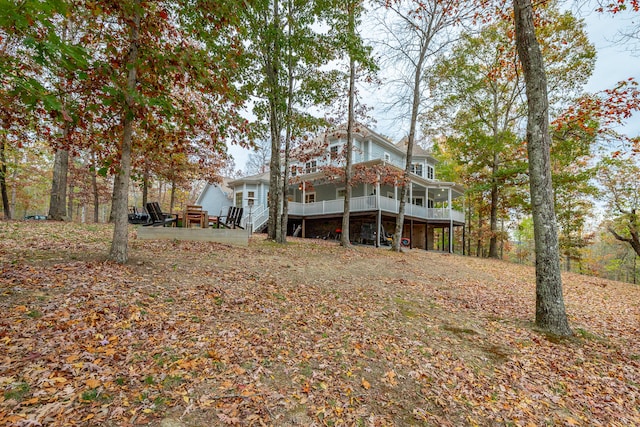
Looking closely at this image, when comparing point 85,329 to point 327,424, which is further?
point 85,329

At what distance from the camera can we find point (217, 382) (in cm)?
261

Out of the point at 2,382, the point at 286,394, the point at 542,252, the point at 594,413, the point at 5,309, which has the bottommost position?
the point at 594,413

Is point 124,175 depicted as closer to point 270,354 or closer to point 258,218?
point 270,354

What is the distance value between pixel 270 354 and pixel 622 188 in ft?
75.8

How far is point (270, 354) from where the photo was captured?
3.16m

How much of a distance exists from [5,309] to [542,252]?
730 cm

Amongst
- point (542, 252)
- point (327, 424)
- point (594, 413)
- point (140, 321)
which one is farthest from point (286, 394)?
point (542, 252)

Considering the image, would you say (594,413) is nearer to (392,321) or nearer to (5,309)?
(392,321)

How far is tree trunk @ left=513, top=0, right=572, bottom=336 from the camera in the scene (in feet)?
15.0

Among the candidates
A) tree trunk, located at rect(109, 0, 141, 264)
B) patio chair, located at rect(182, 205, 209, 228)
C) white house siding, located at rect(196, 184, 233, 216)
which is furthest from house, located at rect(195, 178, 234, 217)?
tree trunk, located at rect(109, 0, 141, 264)

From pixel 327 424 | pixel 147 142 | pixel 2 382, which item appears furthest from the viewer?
pixel 147 142

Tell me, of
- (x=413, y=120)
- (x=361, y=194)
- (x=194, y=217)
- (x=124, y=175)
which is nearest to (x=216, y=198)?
(x=361, y=194)

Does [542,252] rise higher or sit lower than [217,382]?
higher

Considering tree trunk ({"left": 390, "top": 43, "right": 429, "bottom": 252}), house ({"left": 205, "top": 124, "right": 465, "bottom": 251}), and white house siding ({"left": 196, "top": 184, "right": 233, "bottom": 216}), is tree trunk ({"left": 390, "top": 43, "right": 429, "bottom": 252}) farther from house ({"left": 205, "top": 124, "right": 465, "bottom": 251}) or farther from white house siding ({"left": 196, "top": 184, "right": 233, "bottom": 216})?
white house siding ({"left": 196, "top": 184, "right": 233, "bottom": 216})
